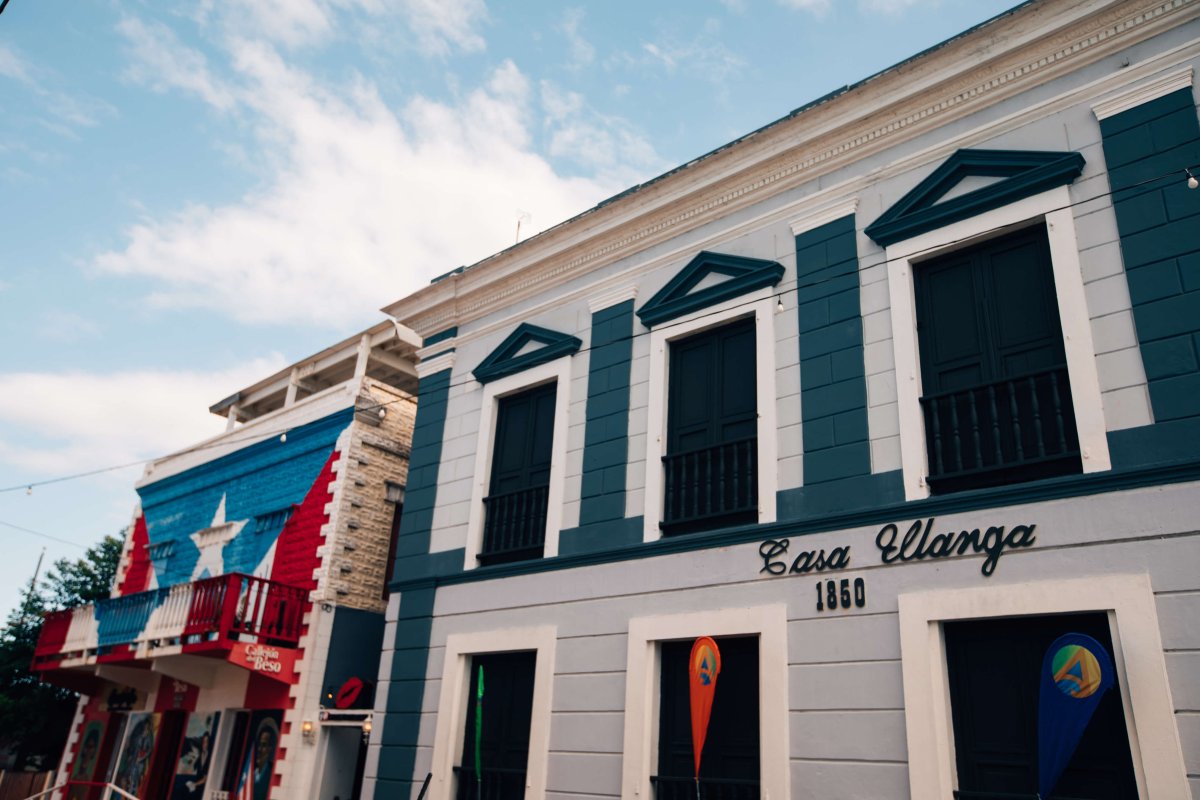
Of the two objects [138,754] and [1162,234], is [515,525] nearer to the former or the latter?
[1162,234]

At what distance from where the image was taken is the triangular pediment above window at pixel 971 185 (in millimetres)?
7633

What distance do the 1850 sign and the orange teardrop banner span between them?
890 millimetres

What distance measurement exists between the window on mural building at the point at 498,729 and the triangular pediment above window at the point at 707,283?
3980 millimetres

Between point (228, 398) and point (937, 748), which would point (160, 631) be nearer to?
point (228, 398)

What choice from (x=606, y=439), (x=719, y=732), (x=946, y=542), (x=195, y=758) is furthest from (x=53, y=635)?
(x=946, y=542)

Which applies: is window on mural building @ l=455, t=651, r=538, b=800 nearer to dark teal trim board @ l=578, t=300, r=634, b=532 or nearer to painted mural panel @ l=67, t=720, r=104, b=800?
dark teal trim board @ l=578, t=300, r=634, b=532

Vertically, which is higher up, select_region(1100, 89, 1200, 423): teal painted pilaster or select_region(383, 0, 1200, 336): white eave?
select_region(383, 0, 1200, 336): white eave

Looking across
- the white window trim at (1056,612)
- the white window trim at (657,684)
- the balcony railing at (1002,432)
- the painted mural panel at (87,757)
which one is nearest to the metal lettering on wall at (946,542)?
the white window trim at (1056,612)

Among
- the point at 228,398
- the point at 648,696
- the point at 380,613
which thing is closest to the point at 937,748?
the point at 648,696

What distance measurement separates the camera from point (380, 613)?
14328 mm

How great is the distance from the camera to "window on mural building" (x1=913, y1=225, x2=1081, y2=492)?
23.3ft

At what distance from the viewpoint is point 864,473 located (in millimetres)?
7871

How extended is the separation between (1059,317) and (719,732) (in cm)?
452

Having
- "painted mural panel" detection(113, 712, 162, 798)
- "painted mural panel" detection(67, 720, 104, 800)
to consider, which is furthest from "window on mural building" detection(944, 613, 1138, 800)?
"painted mural panel" detection(67, 720, 104, 800)
